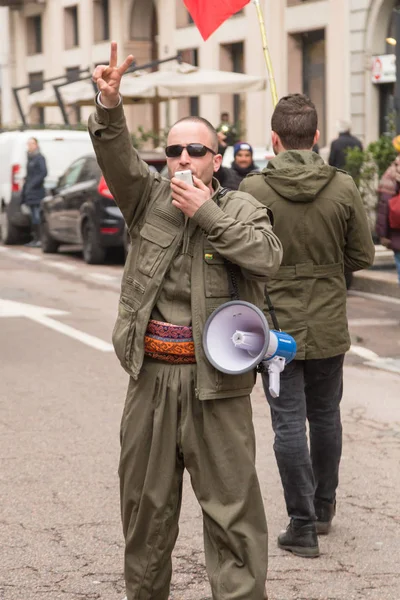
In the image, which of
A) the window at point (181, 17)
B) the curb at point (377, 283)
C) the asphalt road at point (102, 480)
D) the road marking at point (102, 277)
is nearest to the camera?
the asphalt road at point (102, 480)

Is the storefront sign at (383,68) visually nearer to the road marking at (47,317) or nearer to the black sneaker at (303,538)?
the road marking at (47,317)

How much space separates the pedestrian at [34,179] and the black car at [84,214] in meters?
0.71

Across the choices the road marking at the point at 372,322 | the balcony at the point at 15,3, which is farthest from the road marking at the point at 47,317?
the balcony at the point at 15,3

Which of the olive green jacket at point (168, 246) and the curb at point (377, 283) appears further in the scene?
the curb at point (377, 283)

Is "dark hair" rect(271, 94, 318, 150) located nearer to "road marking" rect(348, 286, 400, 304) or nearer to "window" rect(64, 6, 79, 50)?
"road marking" rect(348, 286, 400, 304)

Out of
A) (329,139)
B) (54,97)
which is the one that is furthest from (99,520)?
(54,97)

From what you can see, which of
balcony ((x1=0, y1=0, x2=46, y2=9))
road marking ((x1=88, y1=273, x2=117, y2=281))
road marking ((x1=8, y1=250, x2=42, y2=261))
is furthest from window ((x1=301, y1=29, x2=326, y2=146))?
balcony ((x1=0, y1=0, x2=46, y2=9))

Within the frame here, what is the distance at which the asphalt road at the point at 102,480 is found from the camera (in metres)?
4.77

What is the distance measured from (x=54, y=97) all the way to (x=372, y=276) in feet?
50.4

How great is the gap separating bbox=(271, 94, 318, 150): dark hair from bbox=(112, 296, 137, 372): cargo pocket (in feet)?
4.18

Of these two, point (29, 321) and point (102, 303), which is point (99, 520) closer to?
point (29, 321)

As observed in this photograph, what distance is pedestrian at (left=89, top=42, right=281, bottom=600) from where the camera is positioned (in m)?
3.96

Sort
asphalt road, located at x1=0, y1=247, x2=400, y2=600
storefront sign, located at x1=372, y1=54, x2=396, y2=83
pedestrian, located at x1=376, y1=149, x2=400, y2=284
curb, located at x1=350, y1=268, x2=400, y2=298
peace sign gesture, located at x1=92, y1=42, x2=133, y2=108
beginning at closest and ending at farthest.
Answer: peace sign gesture, located at x1=92, y1=42, x2=133, y2=108
asphalt road, located at x1=0, y1=247, x2=400, y2=600
pedestrian, located at x1=376, y1=149, x2=400, y2=284
curb, located at x1=350, y1=268, x2=400, y2=298
storefront sign, located at x1=372, y1=54, x2=396, y2=83

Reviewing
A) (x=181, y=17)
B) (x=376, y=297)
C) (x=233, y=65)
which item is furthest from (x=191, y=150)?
(x=181, y=17)
